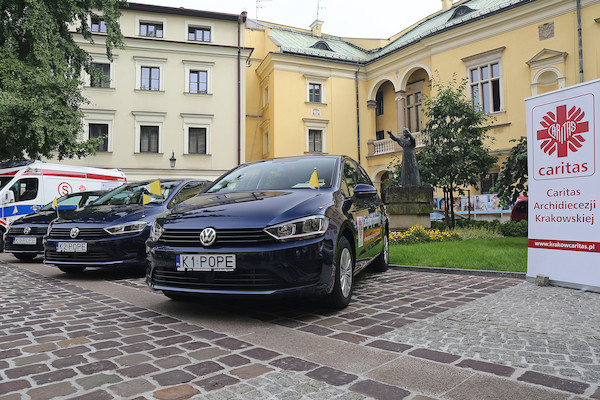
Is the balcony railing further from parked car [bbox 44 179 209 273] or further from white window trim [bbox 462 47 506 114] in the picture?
parked car [bbox 44 179 209 273]

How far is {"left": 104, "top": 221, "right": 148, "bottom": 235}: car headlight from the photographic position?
6.37 m

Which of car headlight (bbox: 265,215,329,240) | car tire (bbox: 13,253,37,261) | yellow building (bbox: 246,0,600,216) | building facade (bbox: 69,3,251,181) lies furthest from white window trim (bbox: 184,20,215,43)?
car headlight (bbox: 265,215,329,240)

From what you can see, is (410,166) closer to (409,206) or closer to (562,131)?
(409,206)

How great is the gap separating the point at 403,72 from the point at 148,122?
15.8 metres

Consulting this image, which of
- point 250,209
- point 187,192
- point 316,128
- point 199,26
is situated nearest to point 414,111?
point 316,128

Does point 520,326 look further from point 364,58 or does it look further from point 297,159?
point 364,58

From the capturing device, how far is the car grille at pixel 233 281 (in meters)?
3.66

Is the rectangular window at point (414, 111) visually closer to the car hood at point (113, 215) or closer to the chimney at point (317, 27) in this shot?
the chimney at point (317, 27)

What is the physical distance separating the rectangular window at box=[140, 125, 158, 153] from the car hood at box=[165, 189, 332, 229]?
22195 millimetres

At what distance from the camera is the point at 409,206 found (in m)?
12.6

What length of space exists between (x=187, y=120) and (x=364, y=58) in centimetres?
1459

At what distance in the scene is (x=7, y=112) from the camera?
44.9ft

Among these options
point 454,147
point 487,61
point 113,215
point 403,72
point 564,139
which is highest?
point 403,72

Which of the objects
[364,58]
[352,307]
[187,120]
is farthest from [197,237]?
[364,58]
